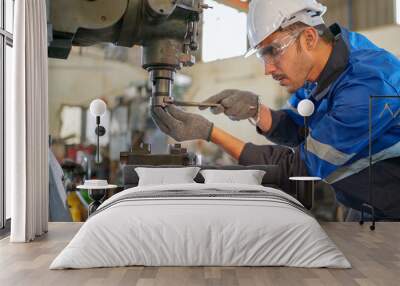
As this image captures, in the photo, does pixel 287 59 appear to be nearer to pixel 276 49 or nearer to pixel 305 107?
pixel 276 49

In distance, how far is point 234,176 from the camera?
17.2ft

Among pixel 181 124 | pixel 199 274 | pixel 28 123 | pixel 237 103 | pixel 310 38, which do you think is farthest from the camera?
pixel 237 103

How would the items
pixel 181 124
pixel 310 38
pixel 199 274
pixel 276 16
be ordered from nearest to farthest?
pixel 199 274 → pixel 276 16 → pixel 310 38 → pixel 181 124

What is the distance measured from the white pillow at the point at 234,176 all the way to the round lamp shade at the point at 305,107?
30.7 inches

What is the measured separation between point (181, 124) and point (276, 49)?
51.9 inches

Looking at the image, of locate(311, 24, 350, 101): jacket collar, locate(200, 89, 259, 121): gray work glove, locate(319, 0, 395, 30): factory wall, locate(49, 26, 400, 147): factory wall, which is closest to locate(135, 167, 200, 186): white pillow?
locate(49, 26, 400, 147): factory wall

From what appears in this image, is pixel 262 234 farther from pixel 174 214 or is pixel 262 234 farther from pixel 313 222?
pixel 174 214

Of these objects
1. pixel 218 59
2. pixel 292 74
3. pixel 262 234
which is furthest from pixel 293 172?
pixel 262 234

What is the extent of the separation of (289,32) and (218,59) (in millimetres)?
828

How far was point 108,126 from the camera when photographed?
5672 millimetres

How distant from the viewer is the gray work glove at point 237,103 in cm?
567

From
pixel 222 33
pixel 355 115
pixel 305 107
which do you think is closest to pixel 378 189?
pixel 355 115

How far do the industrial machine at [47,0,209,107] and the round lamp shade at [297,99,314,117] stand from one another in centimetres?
129

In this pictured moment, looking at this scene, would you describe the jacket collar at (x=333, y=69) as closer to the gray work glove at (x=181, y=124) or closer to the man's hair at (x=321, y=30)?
the man's hair at (x=321, y=30)
